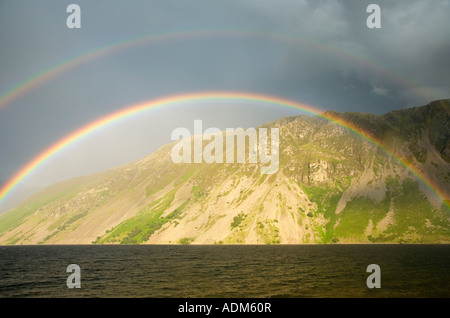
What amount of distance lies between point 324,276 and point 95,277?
170ft

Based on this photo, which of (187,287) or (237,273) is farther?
(237,273)

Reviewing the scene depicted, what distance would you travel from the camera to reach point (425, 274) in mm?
65938
